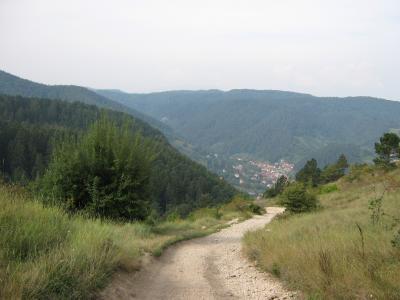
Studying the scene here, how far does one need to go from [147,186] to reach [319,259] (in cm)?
1134

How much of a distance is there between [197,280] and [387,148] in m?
33.9

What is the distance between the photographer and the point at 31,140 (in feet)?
391

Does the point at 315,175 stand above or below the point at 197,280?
below

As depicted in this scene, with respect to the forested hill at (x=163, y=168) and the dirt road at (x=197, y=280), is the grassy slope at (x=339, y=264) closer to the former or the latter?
the dirt road at (x=197, y=280)

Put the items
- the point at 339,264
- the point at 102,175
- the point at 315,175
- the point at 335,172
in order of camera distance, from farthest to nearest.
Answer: the point at 315,175
the point at 335,172
the point at 102,175
the point at 339,264

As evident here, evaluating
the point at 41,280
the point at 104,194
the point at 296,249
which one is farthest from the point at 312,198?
the point at 41,280

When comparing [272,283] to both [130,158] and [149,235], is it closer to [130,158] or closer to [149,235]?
[149,235]

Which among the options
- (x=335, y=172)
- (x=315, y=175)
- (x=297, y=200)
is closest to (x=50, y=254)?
(x=297, y=200)

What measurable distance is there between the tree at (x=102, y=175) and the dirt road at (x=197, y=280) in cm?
372

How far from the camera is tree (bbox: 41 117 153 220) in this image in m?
15.7

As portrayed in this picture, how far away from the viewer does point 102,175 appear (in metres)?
16.4

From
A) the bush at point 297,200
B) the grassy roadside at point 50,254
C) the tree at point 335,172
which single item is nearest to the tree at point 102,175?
the grassy roadside at point 50,254

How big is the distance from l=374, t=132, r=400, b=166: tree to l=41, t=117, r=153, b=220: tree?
28134 millimetres

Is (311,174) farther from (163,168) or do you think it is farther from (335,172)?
(163,168)
